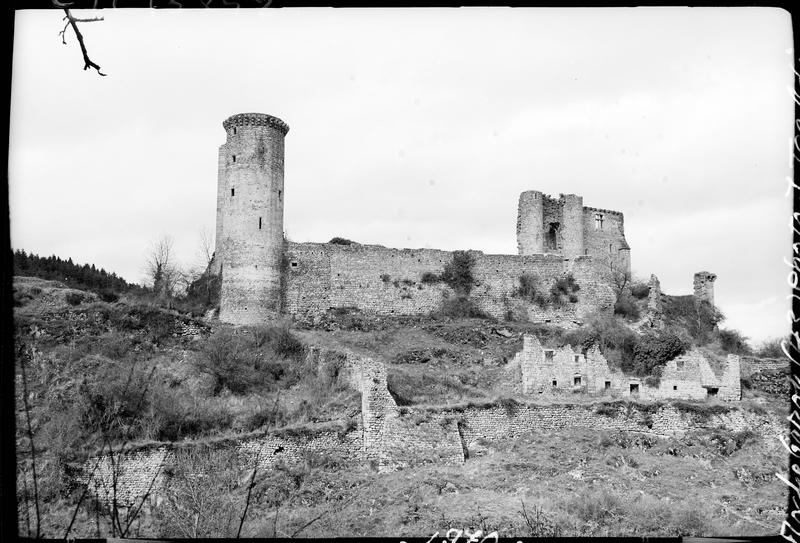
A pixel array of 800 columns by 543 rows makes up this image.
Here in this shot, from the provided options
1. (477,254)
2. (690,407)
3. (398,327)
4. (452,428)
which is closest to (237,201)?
(398,327)

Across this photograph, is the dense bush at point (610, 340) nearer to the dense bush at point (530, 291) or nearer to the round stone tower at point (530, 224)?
the dense bush at point (530, 291)

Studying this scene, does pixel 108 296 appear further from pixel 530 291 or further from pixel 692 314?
pixel 692 314

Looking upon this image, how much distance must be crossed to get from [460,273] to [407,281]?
239 centimetres

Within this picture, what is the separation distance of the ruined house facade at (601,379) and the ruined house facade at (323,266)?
10.2 metres

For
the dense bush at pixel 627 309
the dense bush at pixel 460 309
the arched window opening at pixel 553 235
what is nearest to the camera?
the dense bush at pixel 460 309

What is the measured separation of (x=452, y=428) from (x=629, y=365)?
8467mm

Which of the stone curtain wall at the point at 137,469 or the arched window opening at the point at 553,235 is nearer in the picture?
the stone curtain wall at the point at 137,469

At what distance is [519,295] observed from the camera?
31.8 meters

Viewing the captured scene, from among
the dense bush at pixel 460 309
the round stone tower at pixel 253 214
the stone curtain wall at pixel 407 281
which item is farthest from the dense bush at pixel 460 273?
the round stone tower at pixel 253 214

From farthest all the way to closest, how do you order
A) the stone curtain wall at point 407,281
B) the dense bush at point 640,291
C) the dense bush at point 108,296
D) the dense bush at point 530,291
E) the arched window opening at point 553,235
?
the arched window opening at point 553,235, the dense bush at point 640,291, the dense bush at point 530,291, the stone curtain wall at point 407,281, the dense bush at point 108,296

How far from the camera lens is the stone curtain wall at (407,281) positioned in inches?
1155

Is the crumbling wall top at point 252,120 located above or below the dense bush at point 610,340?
above

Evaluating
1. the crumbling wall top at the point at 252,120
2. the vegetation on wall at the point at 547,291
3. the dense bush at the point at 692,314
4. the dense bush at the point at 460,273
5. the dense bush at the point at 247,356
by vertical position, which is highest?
the crumbling wall top at the point at 252,120

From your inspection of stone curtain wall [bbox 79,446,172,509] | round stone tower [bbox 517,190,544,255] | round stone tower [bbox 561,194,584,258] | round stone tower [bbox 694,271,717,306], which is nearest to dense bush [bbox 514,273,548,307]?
round stone tower [bbox 517,190,544,255]
